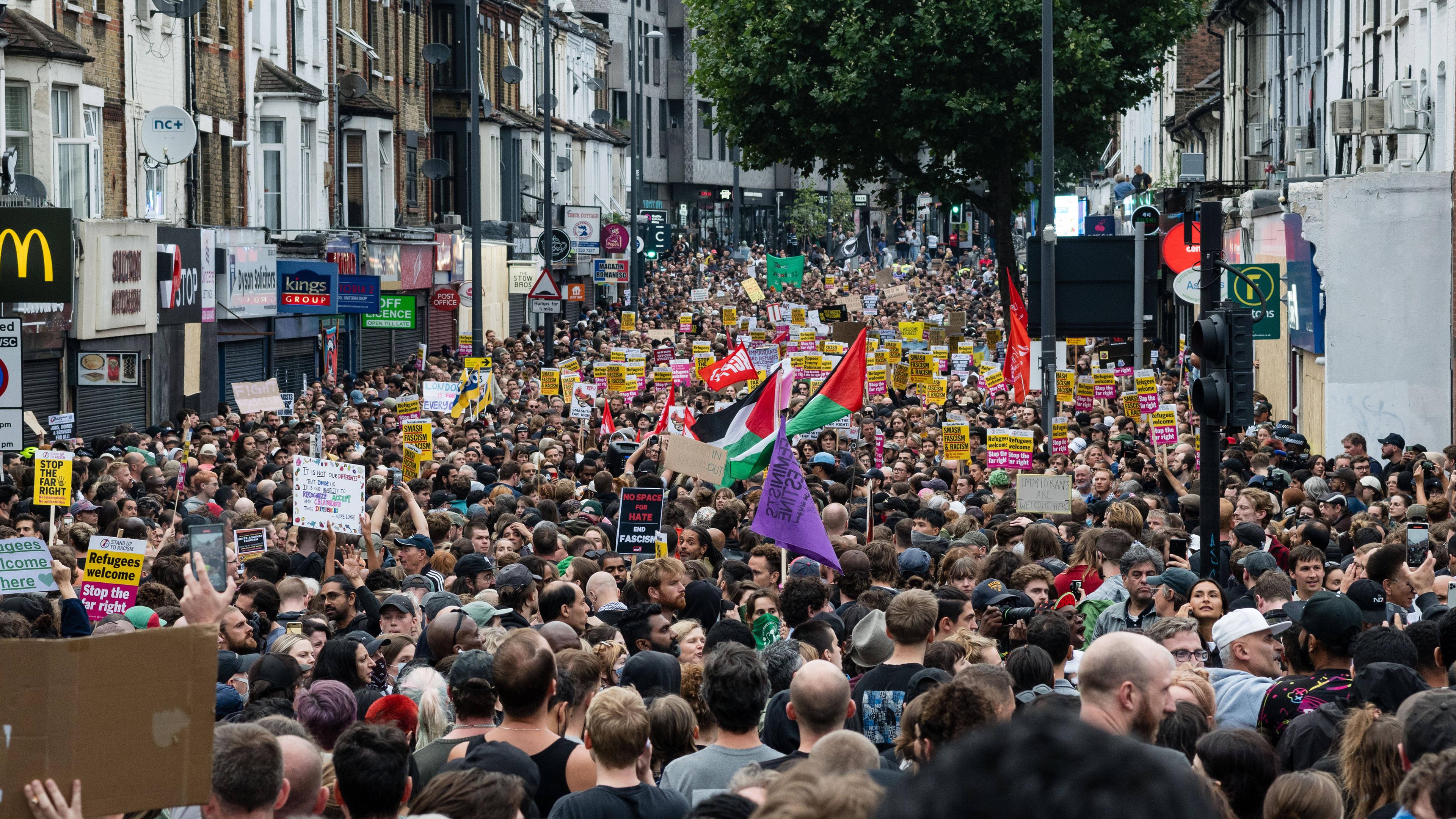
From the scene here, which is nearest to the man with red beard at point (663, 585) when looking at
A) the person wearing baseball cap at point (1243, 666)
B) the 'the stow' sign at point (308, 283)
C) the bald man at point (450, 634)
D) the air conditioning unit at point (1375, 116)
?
the bald man at point (450, 634)

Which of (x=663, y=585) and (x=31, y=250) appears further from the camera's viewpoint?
(x=31, y=250)

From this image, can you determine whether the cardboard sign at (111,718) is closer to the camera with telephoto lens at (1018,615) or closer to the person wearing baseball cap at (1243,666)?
the person wearing baseball cap at (1243,666)

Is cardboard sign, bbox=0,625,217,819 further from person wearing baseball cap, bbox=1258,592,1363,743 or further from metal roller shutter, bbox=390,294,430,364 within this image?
metal roller shutter, bbox=390,294,430,364

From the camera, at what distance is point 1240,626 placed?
7.84 meters

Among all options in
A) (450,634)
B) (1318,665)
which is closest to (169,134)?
(450,634)

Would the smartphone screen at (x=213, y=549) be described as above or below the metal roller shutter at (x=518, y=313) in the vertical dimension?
below

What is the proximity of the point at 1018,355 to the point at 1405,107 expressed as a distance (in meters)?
6.51

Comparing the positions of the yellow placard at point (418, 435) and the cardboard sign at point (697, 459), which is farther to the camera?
the yellow placard at point (418, 435)

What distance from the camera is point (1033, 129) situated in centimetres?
3922

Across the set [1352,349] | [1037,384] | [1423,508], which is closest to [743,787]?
[1423,508]

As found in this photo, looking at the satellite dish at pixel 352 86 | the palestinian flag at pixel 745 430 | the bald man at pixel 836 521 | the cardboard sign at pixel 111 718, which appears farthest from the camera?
the satellite dish at pixel 352 86

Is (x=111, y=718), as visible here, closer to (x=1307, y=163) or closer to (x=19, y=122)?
(x=19, y=122)

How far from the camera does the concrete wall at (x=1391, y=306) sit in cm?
2362

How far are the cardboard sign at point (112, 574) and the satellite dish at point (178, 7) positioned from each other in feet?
64.9
